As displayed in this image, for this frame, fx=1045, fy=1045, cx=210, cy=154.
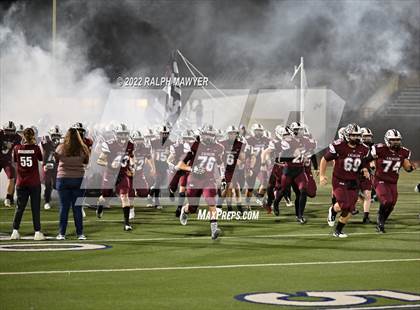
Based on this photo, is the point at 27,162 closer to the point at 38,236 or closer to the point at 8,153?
the point at 38,236

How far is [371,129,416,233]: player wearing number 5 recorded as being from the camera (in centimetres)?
1548

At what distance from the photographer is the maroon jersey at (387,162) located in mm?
15508

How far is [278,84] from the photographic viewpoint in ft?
126

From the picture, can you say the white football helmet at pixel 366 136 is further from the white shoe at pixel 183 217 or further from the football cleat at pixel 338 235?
the white shoe at pixel 183 217

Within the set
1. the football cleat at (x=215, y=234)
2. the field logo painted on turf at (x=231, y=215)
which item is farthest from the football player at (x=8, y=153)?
the football cleat at (x=215, y=234)

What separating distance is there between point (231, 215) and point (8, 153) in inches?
184

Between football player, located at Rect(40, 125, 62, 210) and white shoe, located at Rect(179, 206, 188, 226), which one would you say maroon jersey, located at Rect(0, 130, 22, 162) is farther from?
white shoe, located at Rect(179, 206, 188, 226)

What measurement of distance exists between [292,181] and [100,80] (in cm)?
1854

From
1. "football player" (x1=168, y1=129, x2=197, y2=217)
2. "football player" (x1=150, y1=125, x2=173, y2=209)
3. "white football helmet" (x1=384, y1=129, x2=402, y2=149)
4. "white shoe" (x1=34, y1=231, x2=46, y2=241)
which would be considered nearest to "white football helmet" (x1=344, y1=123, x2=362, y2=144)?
"white football helmet" (x1=384, y1=129, x2=402, y2=149)

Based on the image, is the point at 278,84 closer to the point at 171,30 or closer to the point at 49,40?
the point at 171,30

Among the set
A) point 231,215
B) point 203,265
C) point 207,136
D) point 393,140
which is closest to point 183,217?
point 207,136

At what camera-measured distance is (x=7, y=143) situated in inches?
793

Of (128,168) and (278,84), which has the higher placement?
(278,84)

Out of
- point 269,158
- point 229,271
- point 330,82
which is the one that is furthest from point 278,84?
point 229,271
